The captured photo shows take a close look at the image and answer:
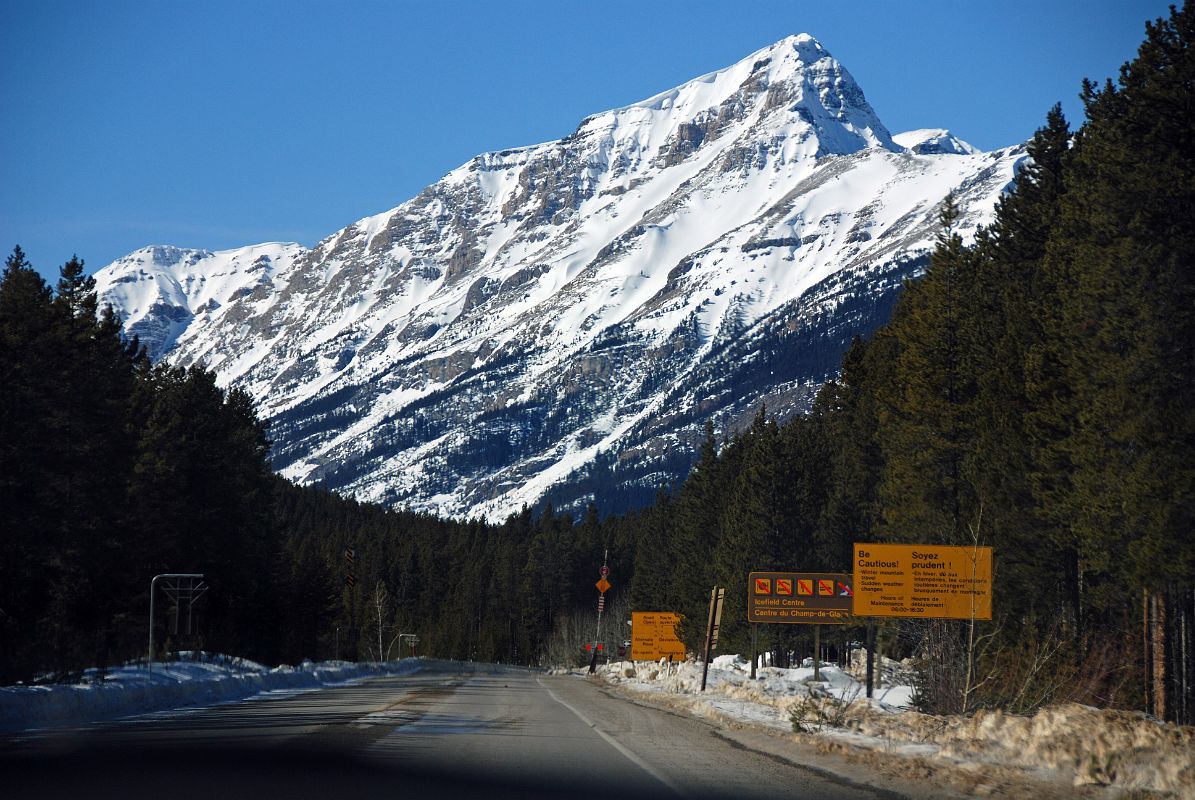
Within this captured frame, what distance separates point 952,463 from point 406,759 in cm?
3139

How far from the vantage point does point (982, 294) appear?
147 feet

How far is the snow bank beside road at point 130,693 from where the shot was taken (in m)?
22.2

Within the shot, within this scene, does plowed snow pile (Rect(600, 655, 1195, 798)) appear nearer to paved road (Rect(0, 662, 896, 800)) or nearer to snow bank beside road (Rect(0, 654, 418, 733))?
paved road (Rect(0, 662, 896, 800))

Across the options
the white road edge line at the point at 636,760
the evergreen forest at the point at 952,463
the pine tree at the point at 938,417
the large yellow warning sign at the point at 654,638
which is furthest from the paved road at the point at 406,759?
the large yellow warning sign at the point at 654,638

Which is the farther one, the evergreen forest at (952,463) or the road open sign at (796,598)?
the road open sign at (796,598)

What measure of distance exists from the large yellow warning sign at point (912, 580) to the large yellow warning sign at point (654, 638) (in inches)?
1432

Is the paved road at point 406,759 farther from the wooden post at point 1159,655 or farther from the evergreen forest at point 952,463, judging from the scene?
the wooden post at point 1159,655

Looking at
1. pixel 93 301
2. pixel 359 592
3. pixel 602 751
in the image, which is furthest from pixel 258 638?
pixel 359 592

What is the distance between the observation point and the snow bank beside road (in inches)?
875

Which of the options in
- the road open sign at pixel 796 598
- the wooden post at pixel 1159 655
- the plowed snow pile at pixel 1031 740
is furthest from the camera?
the road open sign at pixel 796 598

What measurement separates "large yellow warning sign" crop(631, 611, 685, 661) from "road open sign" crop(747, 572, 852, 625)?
2311 centimetres

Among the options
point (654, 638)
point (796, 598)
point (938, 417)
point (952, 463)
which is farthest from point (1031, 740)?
point (654, 638)

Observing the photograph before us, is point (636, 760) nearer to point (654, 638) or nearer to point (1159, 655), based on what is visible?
point (1159, 655)

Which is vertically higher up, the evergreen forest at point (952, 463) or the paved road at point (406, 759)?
the evergreen forest at point (952, 463)
